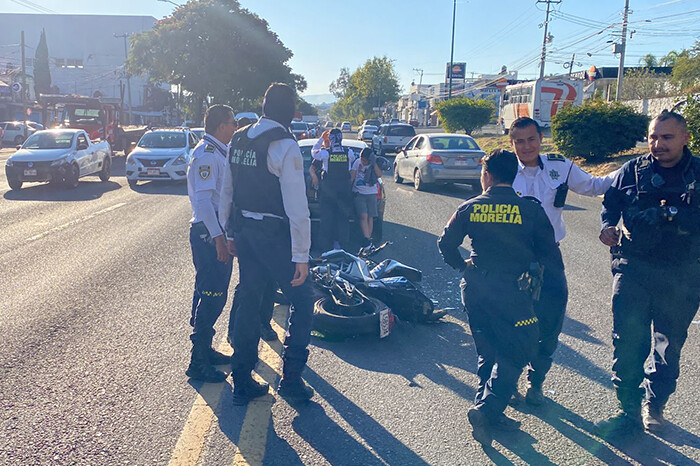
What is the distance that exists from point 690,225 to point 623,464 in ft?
4.51

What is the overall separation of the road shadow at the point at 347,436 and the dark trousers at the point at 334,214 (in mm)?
4318

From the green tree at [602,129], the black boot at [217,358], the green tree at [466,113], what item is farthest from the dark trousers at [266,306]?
the green tree at [466,113]

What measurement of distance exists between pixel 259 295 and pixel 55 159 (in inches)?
580

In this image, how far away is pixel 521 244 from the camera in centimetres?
346

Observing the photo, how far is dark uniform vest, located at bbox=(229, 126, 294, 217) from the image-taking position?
3828 mm

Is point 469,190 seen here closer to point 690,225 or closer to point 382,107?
point 690,225

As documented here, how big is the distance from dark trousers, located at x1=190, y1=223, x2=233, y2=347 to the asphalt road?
377 mm

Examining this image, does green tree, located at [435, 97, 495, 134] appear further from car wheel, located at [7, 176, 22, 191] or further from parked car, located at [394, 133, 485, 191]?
car wheel, located at [7, 176, 22, 191]

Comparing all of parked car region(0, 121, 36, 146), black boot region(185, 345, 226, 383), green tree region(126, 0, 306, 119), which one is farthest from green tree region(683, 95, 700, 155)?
parked car region(0, 121, 36, 146)

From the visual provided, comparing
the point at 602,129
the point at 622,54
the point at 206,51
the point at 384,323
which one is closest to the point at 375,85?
the point at 206,51

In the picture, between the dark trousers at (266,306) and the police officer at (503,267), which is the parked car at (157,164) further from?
the police officer at (503,267)

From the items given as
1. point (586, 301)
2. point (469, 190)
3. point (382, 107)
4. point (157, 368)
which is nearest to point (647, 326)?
point (586, 301)

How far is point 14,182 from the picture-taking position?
54.1 ft

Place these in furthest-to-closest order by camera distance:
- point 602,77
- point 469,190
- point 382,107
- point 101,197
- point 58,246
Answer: point 382,107, point 602,77, point 469,190, point 101,197, point 58,246
